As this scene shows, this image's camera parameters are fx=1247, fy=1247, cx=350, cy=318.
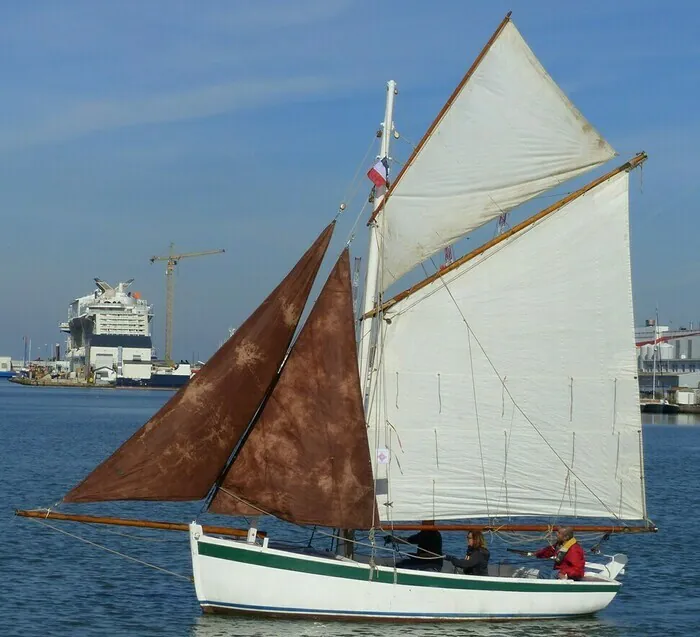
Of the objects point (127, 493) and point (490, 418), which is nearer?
point (127, 493)

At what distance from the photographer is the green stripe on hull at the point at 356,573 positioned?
2095 centimetres

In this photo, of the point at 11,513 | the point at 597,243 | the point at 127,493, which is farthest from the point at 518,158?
the point at 11,513

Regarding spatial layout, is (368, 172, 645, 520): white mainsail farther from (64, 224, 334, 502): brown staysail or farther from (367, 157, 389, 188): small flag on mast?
(64, 224, 334, 502): brown staysail

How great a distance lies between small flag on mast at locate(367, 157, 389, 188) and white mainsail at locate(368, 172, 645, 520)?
2.16 metres

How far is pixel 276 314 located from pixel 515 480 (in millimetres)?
5761

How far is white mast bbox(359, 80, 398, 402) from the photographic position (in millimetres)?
23000

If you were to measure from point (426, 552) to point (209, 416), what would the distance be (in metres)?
4.90

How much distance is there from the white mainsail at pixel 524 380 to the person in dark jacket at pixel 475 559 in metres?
0.84

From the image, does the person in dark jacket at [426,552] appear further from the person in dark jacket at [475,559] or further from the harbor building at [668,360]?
the harbor building at [668,360]

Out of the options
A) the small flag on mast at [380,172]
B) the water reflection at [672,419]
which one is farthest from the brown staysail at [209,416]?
the water reflection at [672,419]

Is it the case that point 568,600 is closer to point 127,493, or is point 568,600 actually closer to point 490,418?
point 490,418

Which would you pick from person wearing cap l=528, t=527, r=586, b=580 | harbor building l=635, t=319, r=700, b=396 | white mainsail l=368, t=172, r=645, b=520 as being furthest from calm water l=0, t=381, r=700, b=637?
harbor building l=635, t=319, r=700, b=396

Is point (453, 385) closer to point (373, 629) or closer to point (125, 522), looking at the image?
point (373, 629)

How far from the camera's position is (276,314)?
21547 mm
